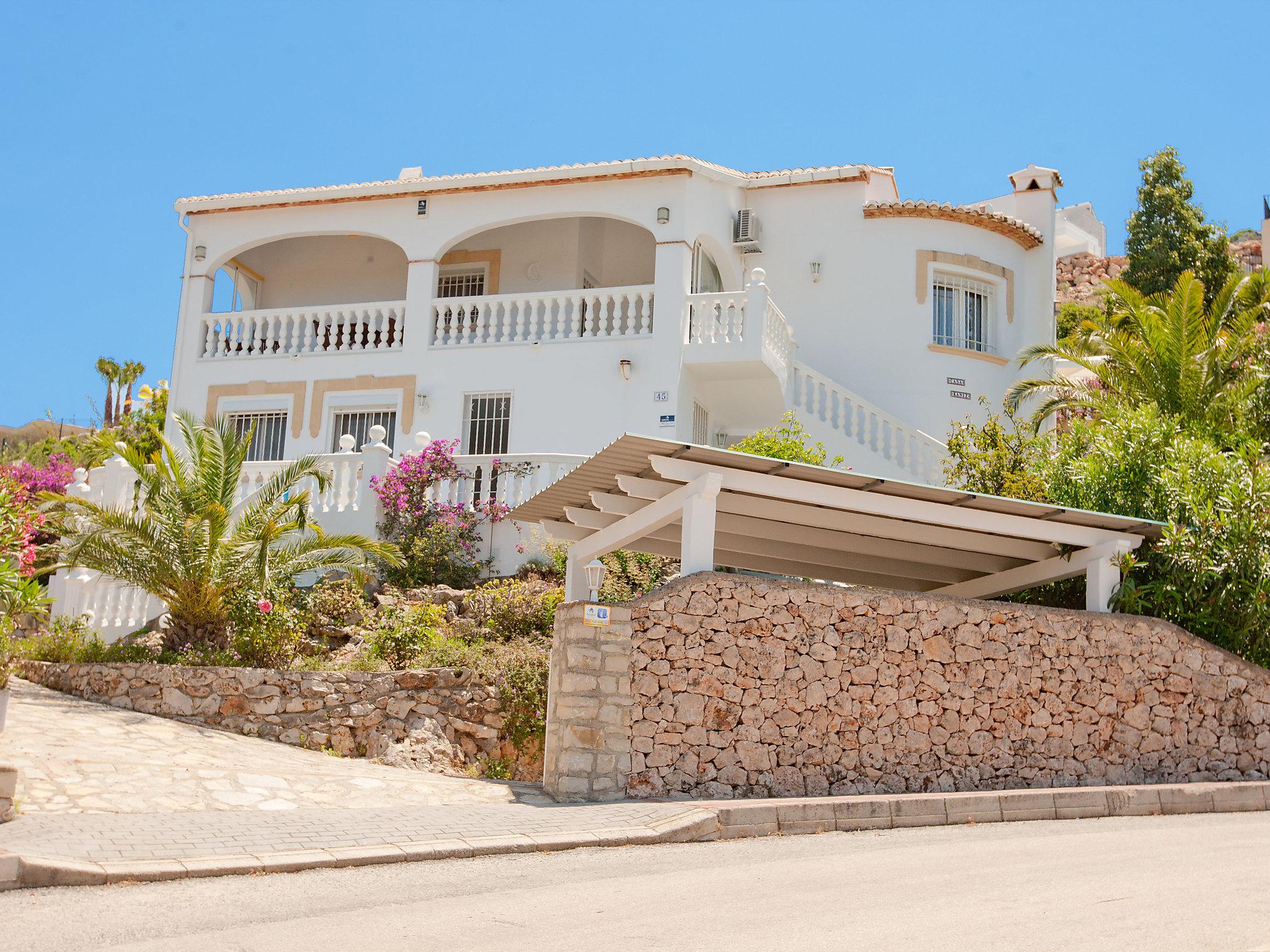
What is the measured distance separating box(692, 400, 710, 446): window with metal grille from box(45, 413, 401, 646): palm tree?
752 cm

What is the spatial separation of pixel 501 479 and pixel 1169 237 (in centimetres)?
2464

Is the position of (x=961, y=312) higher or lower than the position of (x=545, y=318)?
higher

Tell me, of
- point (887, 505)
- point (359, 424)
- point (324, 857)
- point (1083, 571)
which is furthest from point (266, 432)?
point (324, 857)

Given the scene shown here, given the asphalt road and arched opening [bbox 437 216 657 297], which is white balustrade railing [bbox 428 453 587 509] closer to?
arched opening [bbox 437 216 657 297]

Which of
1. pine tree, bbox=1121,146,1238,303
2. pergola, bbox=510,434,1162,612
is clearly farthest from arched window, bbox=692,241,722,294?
pine tree, bbox=1121,146,1238,303

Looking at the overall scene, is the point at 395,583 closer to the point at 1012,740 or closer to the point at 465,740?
the point at 465,740

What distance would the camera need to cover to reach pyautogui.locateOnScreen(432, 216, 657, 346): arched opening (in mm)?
21516

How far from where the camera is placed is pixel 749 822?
989cm

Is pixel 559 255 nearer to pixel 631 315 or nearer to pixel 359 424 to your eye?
pixel 631 315

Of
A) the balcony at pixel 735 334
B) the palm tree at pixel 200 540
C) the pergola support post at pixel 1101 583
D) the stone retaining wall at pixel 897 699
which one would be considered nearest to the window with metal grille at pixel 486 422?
the balcony at pixel 735 334

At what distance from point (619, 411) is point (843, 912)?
13.8 metres

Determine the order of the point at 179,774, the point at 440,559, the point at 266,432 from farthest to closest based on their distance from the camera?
the point at 266,432
the point at 440,559
the point at 179,774

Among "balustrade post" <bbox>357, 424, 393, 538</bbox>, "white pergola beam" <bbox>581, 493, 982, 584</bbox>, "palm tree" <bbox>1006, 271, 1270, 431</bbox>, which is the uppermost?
"palm tree" <bbox>1006, 271, 1270, 431</bbox>

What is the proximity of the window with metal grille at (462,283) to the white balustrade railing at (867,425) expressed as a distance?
259 inches
